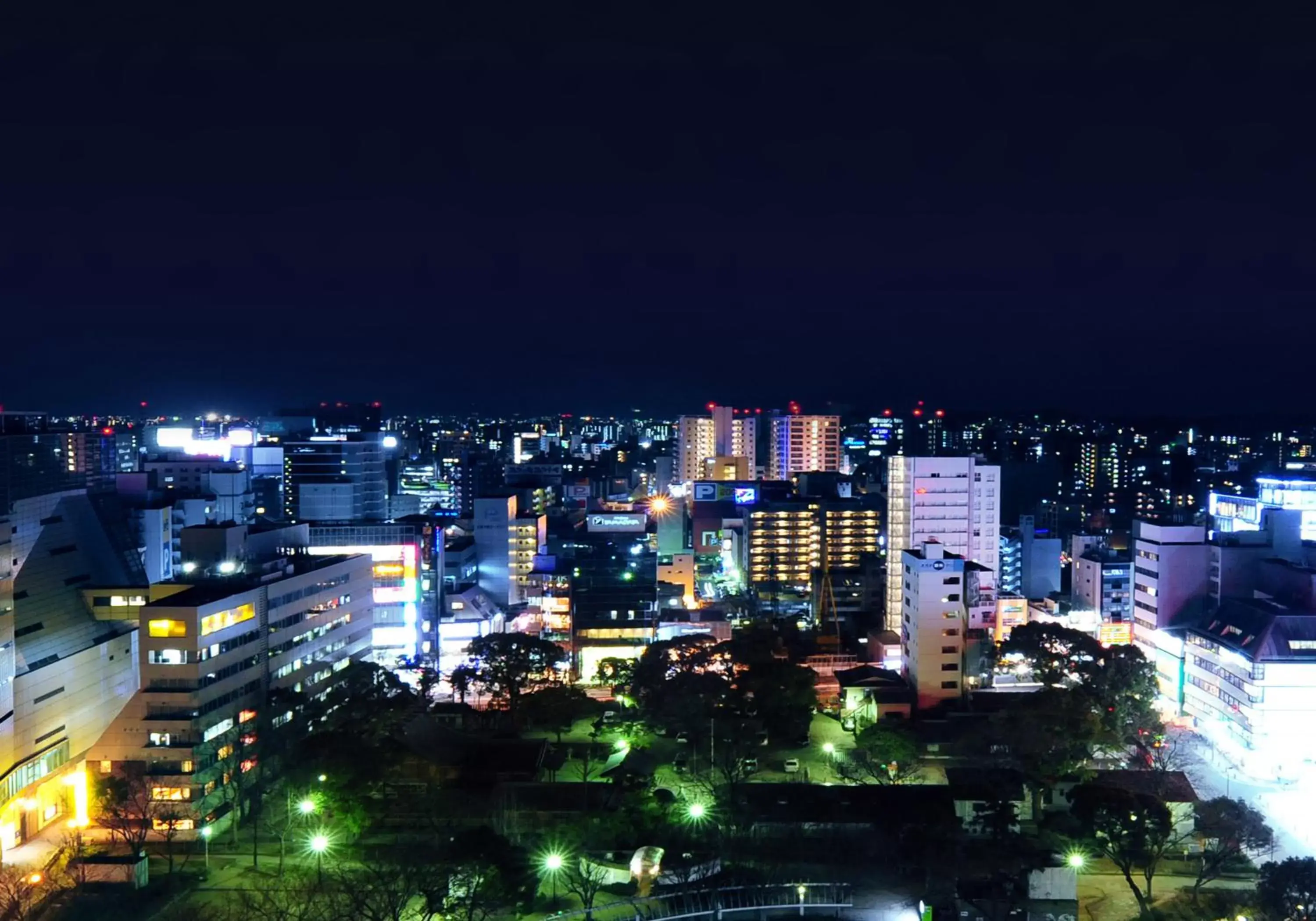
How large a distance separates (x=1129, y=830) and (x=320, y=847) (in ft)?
36.3

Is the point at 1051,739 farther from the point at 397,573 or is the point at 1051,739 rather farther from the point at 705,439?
the point at 705,439

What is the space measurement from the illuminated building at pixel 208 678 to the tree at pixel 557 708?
12.4 ft

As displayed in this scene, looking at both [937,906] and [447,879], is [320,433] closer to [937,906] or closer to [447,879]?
[447,879]

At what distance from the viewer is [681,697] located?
19047 mm

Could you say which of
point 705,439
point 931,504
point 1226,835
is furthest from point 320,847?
point 705,439

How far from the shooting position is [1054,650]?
2034 cm

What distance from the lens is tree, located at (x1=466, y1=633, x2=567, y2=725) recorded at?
20750 millimetres

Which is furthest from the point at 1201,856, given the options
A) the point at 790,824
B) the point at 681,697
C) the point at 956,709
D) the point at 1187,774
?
the point at 681,697

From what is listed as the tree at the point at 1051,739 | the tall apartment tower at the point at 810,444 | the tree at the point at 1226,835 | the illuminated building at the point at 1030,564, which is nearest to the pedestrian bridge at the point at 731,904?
the tree at the point at 1226,835

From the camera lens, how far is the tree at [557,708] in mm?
19422

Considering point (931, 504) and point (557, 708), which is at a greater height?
point (931, 504)

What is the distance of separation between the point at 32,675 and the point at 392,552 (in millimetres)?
12085

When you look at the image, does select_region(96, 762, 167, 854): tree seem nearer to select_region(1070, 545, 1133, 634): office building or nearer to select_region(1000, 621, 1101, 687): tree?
select_region(1000, 621, 1101, 687): tree

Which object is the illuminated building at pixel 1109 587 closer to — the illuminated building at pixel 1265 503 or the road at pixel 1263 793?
the illuminated building at pixel 1265 503
